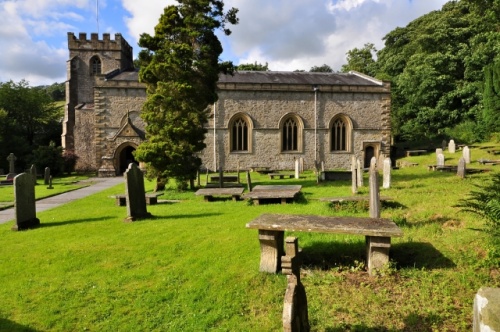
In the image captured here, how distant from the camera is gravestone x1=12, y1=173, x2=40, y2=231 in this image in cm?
866

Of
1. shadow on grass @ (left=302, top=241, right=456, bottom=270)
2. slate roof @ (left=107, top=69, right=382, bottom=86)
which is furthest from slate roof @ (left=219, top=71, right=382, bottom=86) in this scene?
shadow on grass @ (left=302, top=241, right=456, bottom=270)

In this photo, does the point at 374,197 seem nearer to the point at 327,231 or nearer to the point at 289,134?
the point at 327,231

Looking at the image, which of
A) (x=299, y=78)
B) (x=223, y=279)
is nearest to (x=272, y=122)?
(x=299, y=78)

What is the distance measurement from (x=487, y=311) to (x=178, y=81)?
48.6 feet

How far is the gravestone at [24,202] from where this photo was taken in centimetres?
866

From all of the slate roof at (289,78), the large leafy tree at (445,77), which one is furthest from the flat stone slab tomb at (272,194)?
the large leafy tree at (445,77)

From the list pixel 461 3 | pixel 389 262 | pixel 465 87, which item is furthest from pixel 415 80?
pixel 389 262

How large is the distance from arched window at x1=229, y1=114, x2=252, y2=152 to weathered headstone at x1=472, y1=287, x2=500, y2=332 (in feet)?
85.7

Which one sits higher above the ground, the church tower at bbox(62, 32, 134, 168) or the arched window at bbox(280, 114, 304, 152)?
the church tower at bbox(62, 32, 134, 168)

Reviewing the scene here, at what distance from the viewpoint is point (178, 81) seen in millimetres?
15055

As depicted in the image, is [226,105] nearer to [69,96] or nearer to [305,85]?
[305,85]

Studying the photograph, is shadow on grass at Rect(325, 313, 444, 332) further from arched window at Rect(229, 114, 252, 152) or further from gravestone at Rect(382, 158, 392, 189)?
arched window at Rect(229, 114, 252, 152)

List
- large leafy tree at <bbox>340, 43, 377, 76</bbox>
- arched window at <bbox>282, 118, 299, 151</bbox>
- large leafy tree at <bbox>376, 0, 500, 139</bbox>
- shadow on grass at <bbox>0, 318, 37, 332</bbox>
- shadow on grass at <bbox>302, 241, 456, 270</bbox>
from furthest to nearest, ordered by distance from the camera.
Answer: large leafy tree at <bbox>340, 43, 377, 76</bbox> < large leafy tree at <bbox>376, 0, 500, 139</bbox> < arched window at <bbox>282, 118, 299, 151</bbox> < shadow on grass at <bbox>302, 241, 456, 270</bbox> < shadow on grass at <bbox>0, 318, 37, 332</bbox>

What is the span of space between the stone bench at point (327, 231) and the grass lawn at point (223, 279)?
0.20 m
